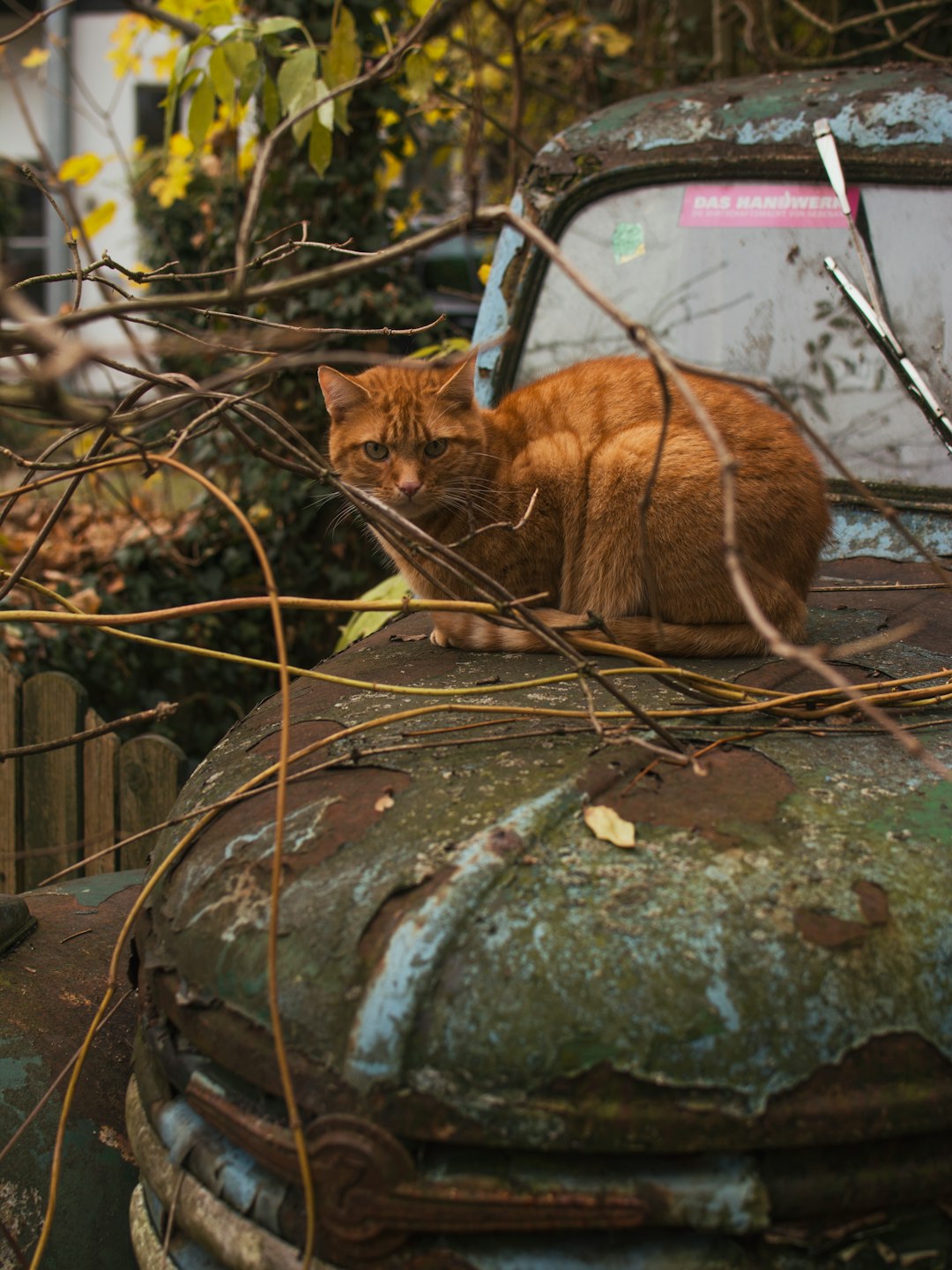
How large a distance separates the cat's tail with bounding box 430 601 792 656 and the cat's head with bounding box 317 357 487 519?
1.27ft

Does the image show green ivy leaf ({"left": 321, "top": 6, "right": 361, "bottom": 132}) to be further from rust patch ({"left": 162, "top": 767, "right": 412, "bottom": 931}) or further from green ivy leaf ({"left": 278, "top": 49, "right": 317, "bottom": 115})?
rust patch ({"left": 162, "top": 767, "right": 412, "bottom": 931})

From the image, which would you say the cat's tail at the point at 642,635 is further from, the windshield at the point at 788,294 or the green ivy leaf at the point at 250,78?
the green ivy leaf at the point at 250,78

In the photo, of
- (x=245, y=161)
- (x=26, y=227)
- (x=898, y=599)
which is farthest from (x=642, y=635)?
(x=26, y=227)

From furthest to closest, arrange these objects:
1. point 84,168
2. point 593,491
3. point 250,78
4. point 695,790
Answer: point 84,168, point 250,78, point 593,491, point 695,790

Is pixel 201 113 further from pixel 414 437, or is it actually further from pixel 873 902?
pixel 873 902

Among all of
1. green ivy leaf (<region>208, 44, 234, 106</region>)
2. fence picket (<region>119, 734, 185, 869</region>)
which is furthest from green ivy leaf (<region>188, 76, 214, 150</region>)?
fence picket (<region>119, 734, 185, 869</region>)

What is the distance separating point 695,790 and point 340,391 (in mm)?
1487

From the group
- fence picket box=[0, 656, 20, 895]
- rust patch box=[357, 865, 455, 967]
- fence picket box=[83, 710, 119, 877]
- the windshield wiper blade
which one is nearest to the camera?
rust patch box=[357, 865, 455, 967]

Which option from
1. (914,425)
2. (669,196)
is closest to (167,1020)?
(914,425)

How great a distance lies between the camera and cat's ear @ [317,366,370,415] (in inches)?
102

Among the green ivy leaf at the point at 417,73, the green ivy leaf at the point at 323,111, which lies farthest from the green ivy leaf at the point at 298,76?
the green ivy leaf at the point at 417,73

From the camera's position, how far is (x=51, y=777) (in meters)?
3.66

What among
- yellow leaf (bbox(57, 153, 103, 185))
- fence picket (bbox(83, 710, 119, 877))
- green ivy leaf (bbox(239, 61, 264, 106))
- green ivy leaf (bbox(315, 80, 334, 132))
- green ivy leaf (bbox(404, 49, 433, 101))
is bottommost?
fence picket (bbox(83, 710, 119, 877))

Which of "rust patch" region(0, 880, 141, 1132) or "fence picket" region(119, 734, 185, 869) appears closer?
"rust patch" region(0, 880, 141, 1132)
